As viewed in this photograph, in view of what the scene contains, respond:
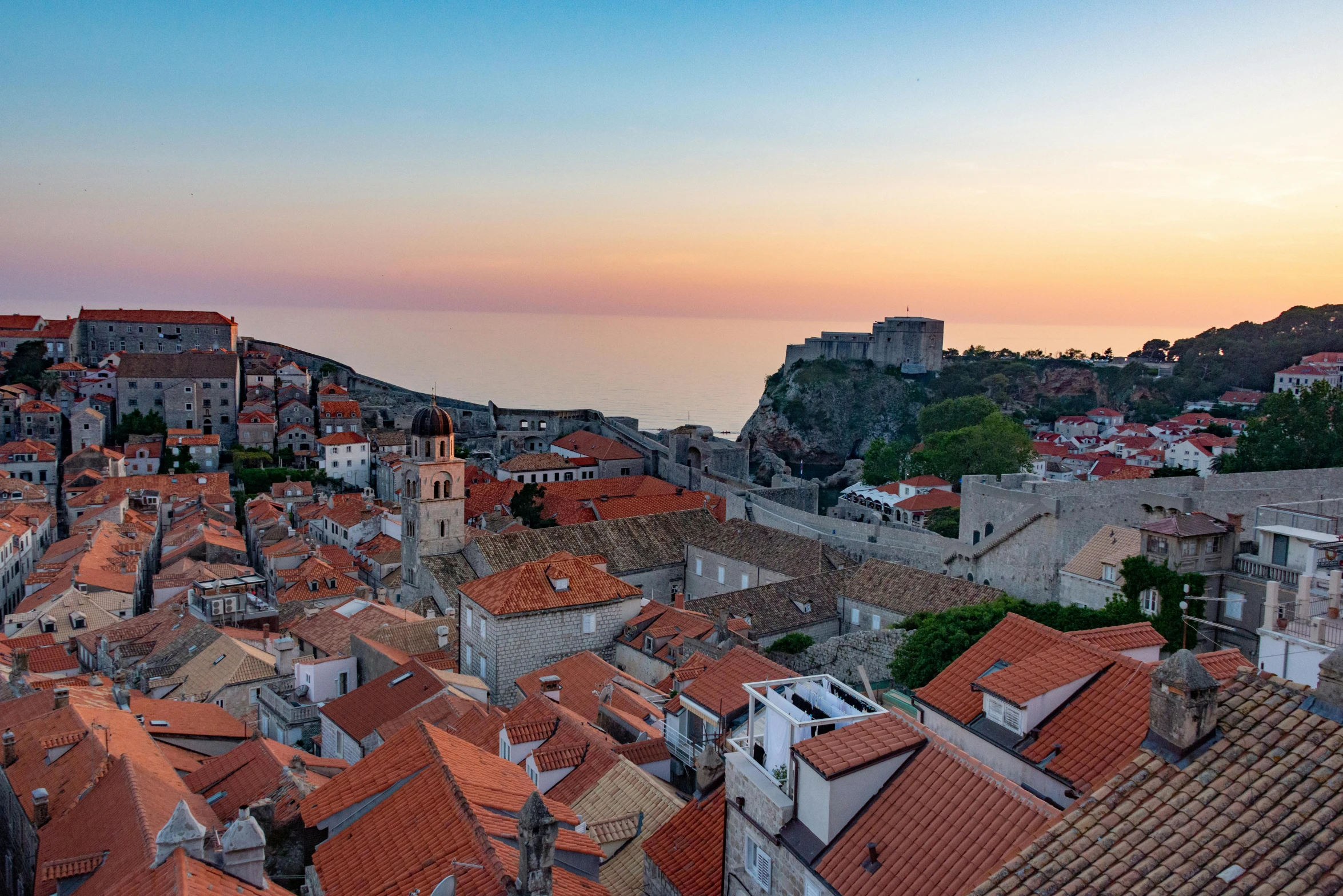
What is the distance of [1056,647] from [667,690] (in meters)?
10.4

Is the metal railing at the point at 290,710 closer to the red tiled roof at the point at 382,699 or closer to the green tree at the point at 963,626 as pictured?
the red tiled roof at the point at 382,699

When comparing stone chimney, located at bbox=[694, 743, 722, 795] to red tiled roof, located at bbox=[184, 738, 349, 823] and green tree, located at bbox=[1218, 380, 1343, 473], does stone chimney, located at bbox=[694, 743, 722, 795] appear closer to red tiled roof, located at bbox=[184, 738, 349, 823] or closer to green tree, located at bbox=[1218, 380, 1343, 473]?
red tiled roof, located at bbox=[184, 738, 349, 823]

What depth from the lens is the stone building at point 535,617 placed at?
21.4 metres

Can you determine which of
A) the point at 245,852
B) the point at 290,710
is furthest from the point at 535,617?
the point at 245,852

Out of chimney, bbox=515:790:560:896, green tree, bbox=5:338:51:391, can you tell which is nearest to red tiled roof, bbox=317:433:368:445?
green tree, bbox=5:338:51:391

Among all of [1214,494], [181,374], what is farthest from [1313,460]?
[181,374]

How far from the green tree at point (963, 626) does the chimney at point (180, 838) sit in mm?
11925

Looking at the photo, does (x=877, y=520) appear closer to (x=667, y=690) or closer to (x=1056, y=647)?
(x=667, y=690)

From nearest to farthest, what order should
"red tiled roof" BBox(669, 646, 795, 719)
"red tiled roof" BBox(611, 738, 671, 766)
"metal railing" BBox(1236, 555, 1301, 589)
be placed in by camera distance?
"red tiled roof" BBox(669, 646, 795, 719), "red tiled roof" BBox(611, 738, 671, 766), "metal railing" BBox(1236, 555, 1301, 589)

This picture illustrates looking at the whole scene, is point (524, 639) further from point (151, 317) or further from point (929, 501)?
point (151, 317)

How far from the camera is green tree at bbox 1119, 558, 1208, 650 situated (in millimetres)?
16672

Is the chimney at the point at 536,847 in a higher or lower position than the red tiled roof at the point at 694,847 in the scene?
higher

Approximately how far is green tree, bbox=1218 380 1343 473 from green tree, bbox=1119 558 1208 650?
16.3 meters

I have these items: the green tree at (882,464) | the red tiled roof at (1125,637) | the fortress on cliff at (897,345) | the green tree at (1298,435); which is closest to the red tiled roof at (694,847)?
the red tiled roof at (1125,637)
